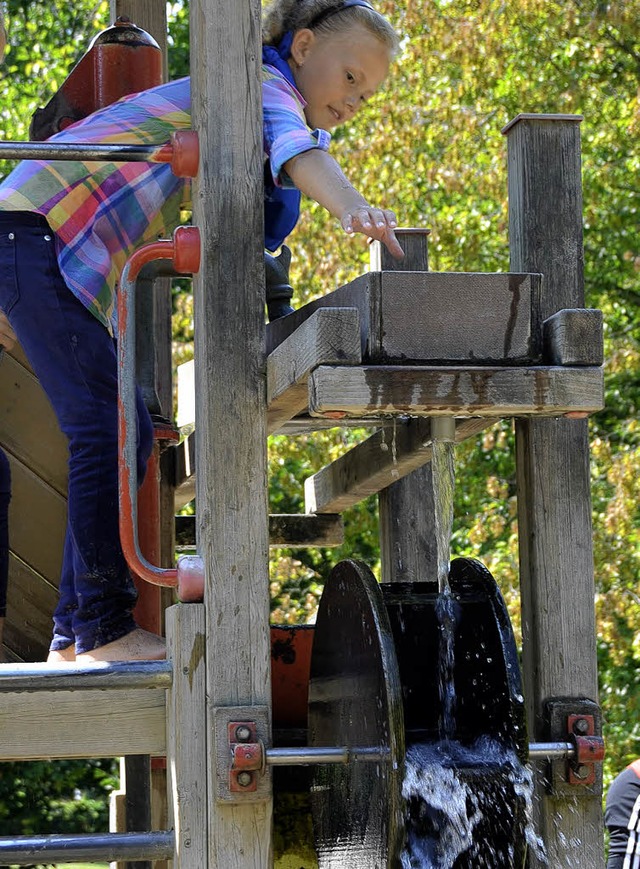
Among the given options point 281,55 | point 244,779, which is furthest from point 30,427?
point 244,779

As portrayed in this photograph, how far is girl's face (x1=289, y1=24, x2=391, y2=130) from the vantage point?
147 inches

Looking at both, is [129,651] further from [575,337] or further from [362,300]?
[575,337]

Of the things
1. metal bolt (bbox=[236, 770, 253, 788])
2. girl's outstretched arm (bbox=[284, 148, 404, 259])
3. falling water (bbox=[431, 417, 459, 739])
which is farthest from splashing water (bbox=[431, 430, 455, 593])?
metal bolt (bbox=[236, 770, 253, 788])

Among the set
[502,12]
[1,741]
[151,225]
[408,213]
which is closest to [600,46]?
[502,12]

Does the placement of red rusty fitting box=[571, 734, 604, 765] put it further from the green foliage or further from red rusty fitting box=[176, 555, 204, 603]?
the green foliage

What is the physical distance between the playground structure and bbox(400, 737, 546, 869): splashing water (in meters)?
0.15

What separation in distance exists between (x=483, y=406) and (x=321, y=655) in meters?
0.94

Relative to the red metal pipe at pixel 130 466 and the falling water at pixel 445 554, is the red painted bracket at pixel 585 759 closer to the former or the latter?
the falling water at pixel 445 554

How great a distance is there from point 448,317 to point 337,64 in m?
1.08

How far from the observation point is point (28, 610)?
179 inches

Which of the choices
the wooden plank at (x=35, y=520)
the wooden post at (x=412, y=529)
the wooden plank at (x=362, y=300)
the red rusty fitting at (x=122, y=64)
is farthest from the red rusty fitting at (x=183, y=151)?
the wooden post at (x=412, y=529)

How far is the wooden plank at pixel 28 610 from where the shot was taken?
4.51 metres

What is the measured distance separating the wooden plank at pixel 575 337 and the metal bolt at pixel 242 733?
0.99 metres

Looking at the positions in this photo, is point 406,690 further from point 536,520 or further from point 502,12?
point 502,12
